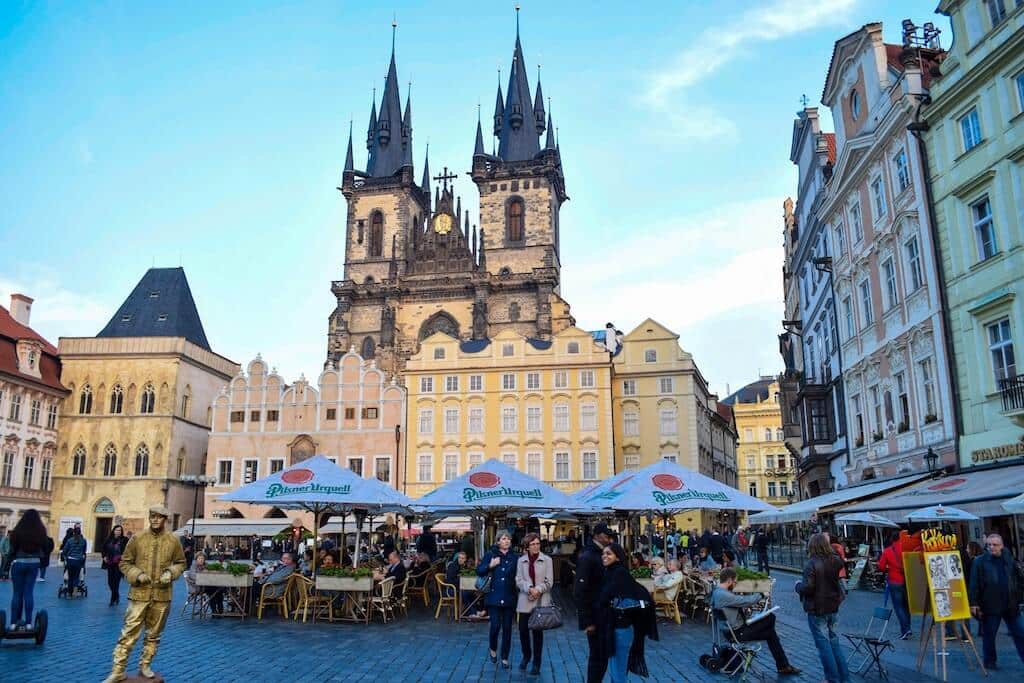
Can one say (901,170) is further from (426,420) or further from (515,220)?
(515,220)

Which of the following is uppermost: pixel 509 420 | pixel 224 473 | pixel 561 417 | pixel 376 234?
pixel 376 234

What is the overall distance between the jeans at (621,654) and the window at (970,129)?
643 inches

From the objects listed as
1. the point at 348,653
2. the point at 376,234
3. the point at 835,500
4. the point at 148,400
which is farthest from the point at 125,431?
the point at 348,653

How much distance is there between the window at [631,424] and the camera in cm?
4853

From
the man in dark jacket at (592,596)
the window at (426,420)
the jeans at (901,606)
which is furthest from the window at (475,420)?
the man in dark jacket at (592,596)

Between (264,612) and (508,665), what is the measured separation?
23.9 ft

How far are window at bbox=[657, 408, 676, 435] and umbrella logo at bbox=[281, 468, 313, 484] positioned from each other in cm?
3502

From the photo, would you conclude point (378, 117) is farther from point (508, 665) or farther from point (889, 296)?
point (508, 665)

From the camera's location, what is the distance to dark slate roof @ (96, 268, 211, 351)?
5169 cm

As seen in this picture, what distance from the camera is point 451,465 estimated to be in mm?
46750

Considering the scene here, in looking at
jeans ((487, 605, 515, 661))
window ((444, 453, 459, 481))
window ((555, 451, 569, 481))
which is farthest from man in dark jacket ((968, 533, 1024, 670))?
window ((444, 453, 459, 481))

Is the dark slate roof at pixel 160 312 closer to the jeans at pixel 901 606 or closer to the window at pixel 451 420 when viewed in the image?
the window at pixel 451 420

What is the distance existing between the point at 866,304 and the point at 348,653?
2003 centimetres

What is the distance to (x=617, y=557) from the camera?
24.9 feet
